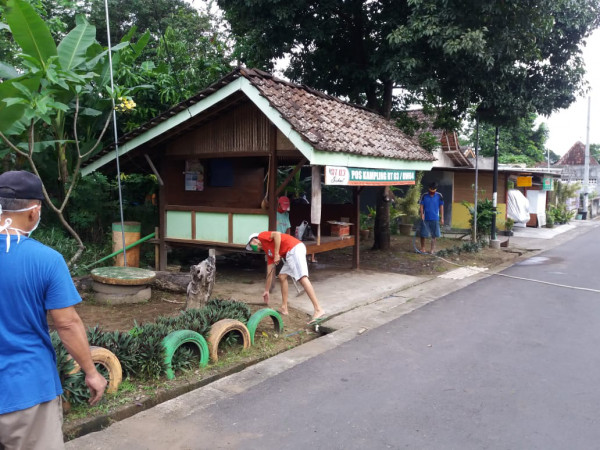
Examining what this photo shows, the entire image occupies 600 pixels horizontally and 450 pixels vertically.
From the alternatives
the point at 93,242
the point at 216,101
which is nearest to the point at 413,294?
the point at 216,101

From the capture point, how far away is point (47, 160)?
10055mm

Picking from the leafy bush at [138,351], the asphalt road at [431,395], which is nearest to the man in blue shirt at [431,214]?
the asphalt road at [431,395]

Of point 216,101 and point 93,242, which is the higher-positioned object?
point 216,101

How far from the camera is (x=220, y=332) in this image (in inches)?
211

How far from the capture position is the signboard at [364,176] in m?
7.79

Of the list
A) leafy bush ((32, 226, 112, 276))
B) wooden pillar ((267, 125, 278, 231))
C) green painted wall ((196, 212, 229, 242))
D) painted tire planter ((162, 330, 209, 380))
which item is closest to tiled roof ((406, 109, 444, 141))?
wooden pillar ((267, 125, 278, 231))

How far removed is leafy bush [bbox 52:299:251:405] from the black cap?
6.88 feet

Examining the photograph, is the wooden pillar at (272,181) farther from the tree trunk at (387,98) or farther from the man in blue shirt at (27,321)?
the man in blue shirt at (27,321)

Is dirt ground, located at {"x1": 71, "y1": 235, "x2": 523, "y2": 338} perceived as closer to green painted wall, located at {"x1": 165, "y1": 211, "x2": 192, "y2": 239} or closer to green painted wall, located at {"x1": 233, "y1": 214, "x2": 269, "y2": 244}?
green painted wall, located at {"x1": 165, "y1": 211, "x2": 192, "y2": 239}

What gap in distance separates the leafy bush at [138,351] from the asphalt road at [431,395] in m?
0.77

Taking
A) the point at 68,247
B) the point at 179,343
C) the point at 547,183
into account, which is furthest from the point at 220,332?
the point at 547,183

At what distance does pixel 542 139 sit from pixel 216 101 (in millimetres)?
40944

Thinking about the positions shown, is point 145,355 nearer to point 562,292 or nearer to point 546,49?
point 562,292

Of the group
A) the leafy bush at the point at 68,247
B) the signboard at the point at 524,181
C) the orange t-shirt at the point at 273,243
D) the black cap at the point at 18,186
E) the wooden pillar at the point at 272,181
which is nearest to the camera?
the black cap at the point at 18,186
